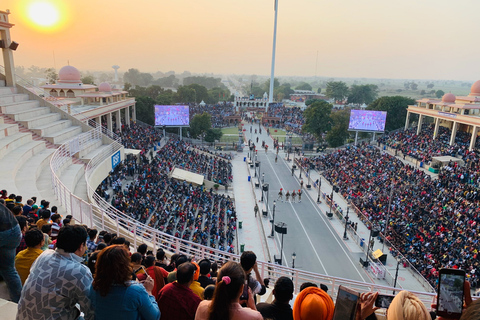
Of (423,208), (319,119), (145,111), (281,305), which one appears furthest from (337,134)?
(281,305)

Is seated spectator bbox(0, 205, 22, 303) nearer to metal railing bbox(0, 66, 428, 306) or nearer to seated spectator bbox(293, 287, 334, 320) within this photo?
seated spectator bbox(293, 287, 334, 320)

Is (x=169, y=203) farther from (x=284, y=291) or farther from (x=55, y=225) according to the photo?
(x=284, y=291)

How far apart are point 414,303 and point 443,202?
73.8 ft

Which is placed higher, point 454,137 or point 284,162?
point 454,137

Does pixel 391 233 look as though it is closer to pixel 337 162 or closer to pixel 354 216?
pixel 354 216

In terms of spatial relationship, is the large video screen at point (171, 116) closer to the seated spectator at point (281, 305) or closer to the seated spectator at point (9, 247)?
the seated spectator at point (9, 247)

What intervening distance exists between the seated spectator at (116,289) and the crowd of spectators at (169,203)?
14233mm

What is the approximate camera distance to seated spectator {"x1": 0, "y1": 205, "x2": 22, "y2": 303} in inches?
142

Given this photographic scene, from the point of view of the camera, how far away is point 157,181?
23688mm

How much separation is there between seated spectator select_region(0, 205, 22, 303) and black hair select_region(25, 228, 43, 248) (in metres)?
0.17

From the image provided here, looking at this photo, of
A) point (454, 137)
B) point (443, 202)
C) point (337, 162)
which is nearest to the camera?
point (443, 202)

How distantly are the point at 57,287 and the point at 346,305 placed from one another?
249 cm

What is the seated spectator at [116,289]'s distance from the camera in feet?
9.00

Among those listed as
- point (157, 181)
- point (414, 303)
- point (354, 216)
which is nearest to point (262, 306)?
point (414, 303)
